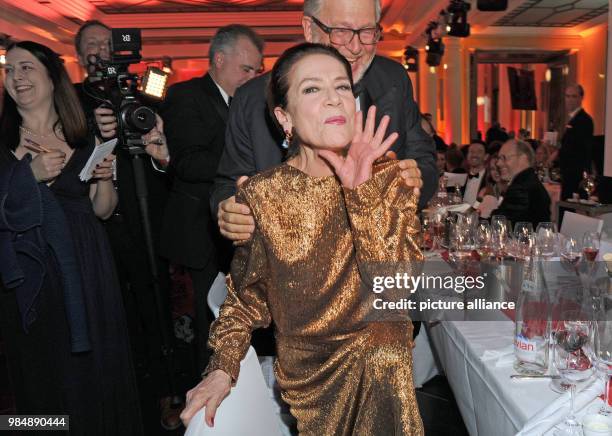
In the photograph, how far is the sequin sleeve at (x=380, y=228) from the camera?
1268mm

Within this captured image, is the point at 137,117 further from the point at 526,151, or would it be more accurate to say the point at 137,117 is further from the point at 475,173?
the point at 475,173

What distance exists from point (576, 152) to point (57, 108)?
22.5 feet

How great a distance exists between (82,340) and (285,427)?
0.99m

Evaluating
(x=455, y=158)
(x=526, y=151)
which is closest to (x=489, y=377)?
(x=526, y=151)

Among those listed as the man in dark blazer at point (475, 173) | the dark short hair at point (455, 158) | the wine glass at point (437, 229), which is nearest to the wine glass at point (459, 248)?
the wine glass at point (437, 229)

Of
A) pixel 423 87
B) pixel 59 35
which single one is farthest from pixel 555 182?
pixel 59 35

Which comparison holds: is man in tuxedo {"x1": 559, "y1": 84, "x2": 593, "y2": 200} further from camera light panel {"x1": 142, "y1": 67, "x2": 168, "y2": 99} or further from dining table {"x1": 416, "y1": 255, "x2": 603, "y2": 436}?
camera light panel {"x1": 142, "y1": 67, "x2": 168, "y2": 99}

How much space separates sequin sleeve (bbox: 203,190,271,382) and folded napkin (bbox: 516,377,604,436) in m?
0.68

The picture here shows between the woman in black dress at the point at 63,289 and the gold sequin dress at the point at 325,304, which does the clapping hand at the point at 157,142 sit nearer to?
the woman in black dress at the point at 63,289

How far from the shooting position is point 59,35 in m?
12.8

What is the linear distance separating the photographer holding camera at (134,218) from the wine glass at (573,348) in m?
1.92

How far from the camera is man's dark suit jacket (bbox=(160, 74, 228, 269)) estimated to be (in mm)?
2926

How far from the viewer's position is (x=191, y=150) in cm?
288

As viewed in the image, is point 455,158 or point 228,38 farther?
point 455,158
